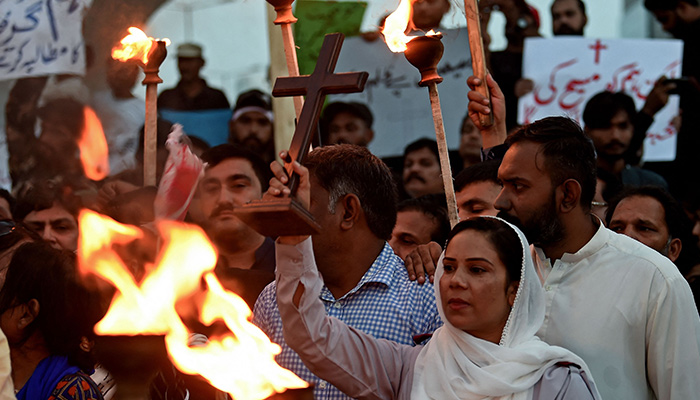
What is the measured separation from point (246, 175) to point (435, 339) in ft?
7.17

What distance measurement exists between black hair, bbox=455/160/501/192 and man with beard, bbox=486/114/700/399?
767 mm

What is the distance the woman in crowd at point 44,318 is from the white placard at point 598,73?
4.22 metres

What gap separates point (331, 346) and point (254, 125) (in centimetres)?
438

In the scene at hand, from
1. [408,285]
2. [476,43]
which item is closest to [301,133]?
[408,285]

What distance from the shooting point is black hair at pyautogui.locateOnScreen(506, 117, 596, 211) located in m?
3.50

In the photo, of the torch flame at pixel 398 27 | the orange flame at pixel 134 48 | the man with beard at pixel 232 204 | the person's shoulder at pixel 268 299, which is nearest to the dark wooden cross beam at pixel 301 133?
the torch flame at pixel 398 27

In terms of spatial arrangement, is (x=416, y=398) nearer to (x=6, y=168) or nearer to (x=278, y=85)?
(x=278, y=85)

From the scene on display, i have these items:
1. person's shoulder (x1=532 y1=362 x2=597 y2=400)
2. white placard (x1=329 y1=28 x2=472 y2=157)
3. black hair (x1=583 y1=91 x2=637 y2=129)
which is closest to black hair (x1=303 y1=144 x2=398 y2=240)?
person's shoulder (x1=532 y1=362 x2=597 y2=400)

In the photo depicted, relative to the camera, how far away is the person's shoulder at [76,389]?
3.54 m

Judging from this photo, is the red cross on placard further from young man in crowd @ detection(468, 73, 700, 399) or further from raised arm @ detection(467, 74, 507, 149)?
young man in crowd @ detection(468, 73, 700, 399)

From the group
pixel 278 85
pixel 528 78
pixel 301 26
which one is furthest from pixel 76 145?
pixel 278 85

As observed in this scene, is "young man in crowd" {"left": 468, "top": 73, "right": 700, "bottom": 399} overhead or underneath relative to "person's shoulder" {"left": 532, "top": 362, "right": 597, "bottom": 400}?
overhead

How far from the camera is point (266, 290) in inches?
144

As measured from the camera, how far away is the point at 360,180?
349cm
